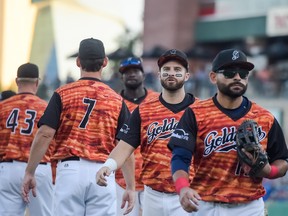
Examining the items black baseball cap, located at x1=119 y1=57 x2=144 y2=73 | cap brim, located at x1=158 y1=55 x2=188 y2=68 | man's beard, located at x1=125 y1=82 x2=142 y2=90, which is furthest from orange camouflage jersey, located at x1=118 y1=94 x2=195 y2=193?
black baseball cap, located at x1=119 y1=57 x2=144 y2=73

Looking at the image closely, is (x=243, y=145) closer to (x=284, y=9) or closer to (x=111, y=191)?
(x=111, y=191)

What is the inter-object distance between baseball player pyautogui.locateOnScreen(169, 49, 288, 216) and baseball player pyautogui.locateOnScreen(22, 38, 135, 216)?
4.25 ft

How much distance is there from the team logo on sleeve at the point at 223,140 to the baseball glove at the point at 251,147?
0.64 feet

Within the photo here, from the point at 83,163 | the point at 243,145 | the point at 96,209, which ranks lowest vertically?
the point at 96,209

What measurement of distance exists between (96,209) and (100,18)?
4836cm

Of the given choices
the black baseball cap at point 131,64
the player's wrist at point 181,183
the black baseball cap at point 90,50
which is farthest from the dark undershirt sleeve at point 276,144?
the black baseball cap at point 131,64

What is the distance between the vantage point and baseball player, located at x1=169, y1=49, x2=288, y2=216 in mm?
5871

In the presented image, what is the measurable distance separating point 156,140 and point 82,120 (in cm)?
83

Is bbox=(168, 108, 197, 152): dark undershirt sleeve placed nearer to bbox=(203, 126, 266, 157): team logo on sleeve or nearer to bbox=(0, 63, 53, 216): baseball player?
bbox=(203, 126, 266, 157): team logo on sleeve

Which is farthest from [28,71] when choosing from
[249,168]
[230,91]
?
[249,168]

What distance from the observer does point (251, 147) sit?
18.2 ft

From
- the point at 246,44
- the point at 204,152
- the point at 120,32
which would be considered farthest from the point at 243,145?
the point at 120,32

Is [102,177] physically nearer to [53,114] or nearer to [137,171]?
[53,114]

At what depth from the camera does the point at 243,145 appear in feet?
18.4
